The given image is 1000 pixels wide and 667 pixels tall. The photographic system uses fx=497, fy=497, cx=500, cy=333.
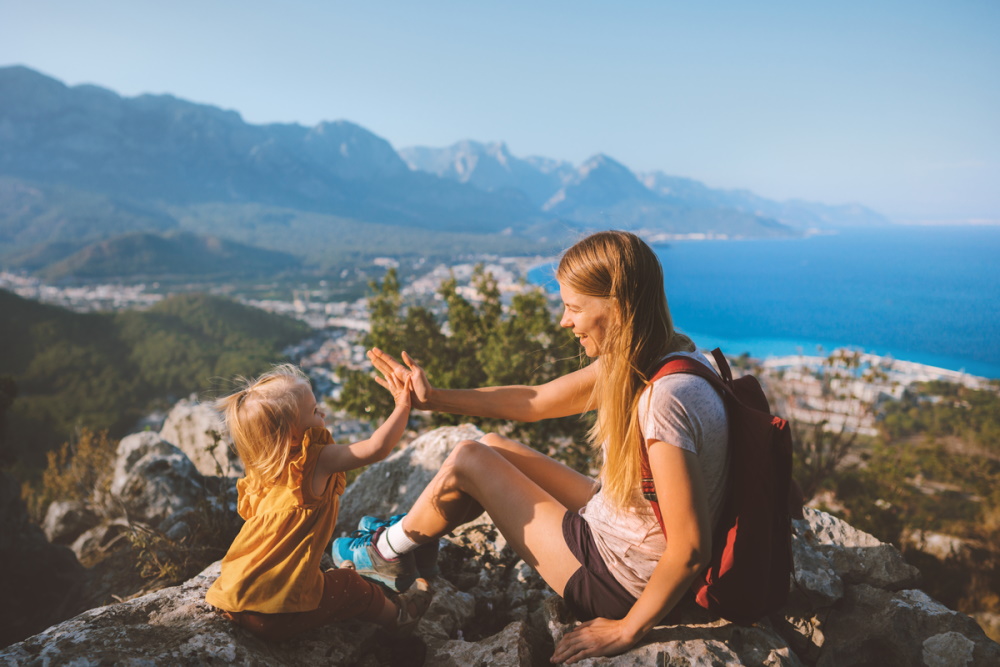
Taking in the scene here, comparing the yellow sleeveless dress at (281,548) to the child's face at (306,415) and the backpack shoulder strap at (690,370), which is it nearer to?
the child's face at (306,415)

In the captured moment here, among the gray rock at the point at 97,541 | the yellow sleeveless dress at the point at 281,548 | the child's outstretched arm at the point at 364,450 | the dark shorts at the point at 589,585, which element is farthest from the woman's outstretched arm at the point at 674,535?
the gray rock at the point at 97,541

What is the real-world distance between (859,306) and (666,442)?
3219 centimetres

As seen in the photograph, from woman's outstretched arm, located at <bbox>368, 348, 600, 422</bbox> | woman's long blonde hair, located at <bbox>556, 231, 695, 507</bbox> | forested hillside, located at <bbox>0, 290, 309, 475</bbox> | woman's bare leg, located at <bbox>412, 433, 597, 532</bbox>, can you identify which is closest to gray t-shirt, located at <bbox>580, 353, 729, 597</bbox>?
woman's long blonde hair, located at <bbox>556, 231, 695, 507</bbox>

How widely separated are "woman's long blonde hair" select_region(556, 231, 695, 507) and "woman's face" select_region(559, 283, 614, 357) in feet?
0.08

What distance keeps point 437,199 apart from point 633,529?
202561 millimetres

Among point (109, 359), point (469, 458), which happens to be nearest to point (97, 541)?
point (469, 458)

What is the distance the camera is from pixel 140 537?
11.7 feet

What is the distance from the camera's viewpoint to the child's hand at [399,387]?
2.63 metres

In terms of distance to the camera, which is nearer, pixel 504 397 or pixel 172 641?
pixel 172 641

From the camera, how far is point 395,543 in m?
2.62

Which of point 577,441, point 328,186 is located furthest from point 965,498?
point 328,186

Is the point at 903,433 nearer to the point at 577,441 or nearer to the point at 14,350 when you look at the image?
the point at 577,441

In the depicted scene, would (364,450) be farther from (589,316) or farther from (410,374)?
(589,316)

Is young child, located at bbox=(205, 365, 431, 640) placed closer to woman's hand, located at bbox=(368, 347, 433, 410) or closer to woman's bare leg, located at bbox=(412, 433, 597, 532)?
woman's hand, located at bbox=(368, 347, 433, 410)
